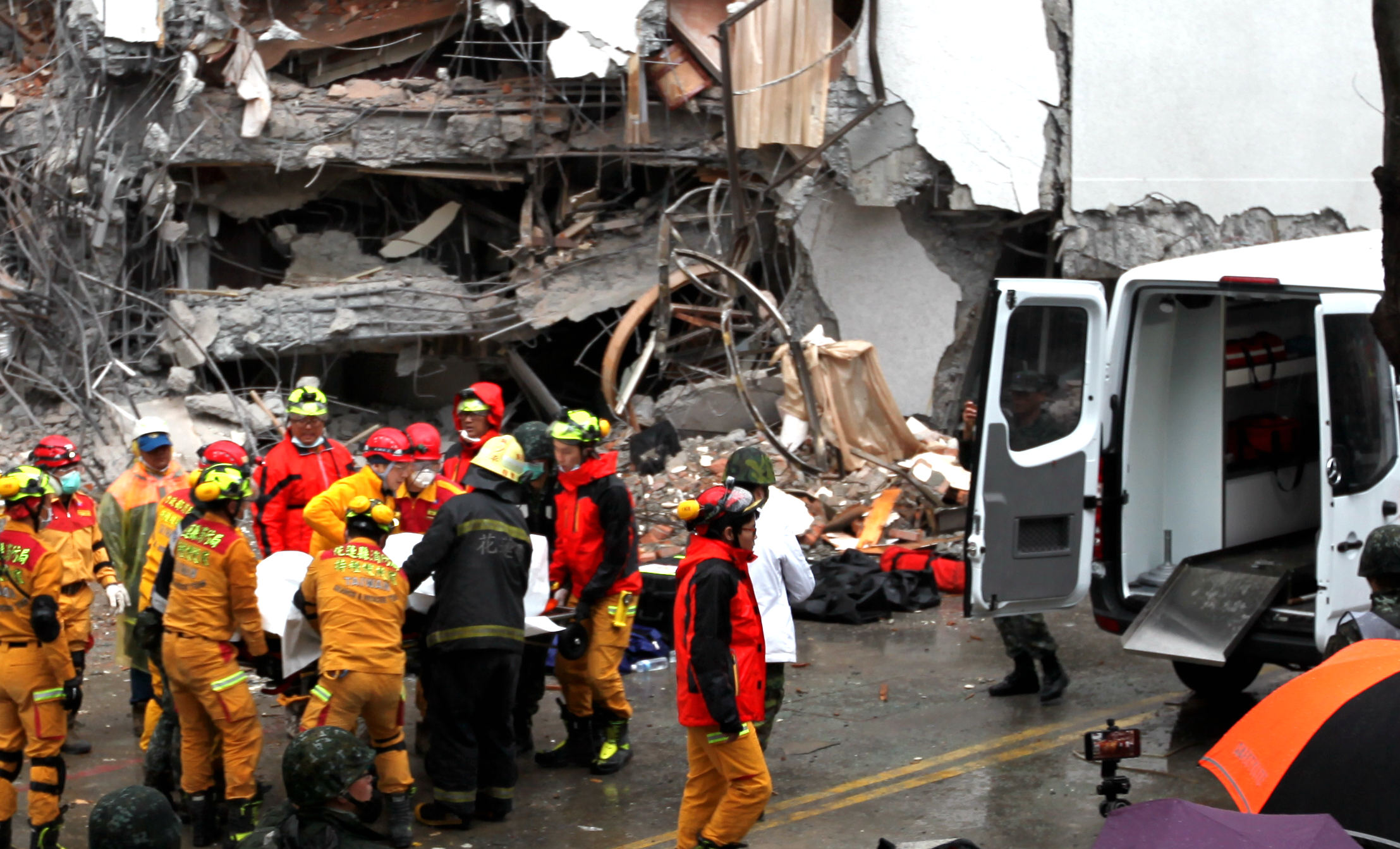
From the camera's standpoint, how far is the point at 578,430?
6.11 metres

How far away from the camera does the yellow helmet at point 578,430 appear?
6094 mm

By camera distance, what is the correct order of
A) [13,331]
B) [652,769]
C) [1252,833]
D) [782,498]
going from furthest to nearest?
[13,331] → [782,498] → [652,769] → [1252,833]

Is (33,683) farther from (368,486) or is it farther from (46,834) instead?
(368,486)

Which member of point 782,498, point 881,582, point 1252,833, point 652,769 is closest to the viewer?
point 1252,833

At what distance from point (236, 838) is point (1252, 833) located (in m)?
3.96

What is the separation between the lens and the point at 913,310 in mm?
12727

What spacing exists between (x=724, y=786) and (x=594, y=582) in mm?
1568

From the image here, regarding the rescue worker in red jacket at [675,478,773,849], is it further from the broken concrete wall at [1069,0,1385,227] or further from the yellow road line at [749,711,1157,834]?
the broken concrete wall at [1069,0,1385,227]

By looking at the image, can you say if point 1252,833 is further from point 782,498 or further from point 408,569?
point 782,498

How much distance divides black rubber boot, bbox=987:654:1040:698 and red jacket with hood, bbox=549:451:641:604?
2.15 meters

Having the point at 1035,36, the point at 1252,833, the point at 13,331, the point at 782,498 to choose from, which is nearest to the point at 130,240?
the point at 13,331

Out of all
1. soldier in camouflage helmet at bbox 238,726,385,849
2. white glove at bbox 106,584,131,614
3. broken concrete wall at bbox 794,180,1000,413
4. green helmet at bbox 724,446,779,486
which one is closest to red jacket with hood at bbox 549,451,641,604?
green helmet at bbox 724,446,779,486

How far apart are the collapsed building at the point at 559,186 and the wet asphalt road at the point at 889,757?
436 centimetres

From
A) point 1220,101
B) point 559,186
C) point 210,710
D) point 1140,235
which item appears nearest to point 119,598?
point 210,710
